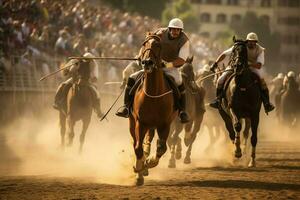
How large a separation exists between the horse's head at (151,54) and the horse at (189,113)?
470 cm

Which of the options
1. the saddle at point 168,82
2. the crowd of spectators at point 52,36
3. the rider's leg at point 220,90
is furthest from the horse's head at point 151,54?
the crowd of spectators at point 52,36

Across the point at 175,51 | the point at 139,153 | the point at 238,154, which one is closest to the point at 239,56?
the point at 238,154

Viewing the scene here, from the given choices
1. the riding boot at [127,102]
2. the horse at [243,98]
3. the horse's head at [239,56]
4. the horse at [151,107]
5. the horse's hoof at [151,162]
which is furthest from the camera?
the horse at [243,98]

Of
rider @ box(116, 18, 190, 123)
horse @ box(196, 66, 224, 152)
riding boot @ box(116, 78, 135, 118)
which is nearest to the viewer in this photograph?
riding boot @ box(116, 78, 135, 118)

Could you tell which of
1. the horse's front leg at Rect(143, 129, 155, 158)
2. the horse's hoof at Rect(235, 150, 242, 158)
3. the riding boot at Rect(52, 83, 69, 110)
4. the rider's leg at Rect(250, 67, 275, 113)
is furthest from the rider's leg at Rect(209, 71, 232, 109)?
the riding boot at Rect(52, 83, 69, 110)

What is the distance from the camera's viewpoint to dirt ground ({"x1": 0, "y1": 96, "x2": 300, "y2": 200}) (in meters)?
16.1

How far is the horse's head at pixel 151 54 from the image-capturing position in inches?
663

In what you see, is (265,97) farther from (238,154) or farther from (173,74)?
(173,74)

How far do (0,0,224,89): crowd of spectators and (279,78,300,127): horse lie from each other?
6888 millimetres

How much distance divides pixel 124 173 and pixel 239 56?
12.5 ft

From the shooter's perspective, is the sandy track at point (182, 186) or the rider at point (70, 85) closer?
the sandy track at point (182, 186)

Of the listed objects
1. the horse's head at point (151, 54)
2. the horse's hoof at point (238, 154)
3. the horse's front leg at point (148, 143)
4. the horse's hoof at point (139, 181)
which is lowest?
the horse's hoof at point (139, 181)

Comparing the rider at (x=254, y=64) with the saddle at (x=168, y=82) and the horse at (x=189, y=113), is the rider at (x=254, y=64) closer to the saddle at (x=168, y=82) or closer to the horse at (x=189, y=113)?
the horse at (x=189, y=113)

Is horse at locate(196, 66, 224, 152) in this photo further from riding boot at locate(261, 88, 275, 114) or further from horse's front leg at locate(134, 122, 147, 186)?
horse's front leg at locate(134, 122, 147, 186)
